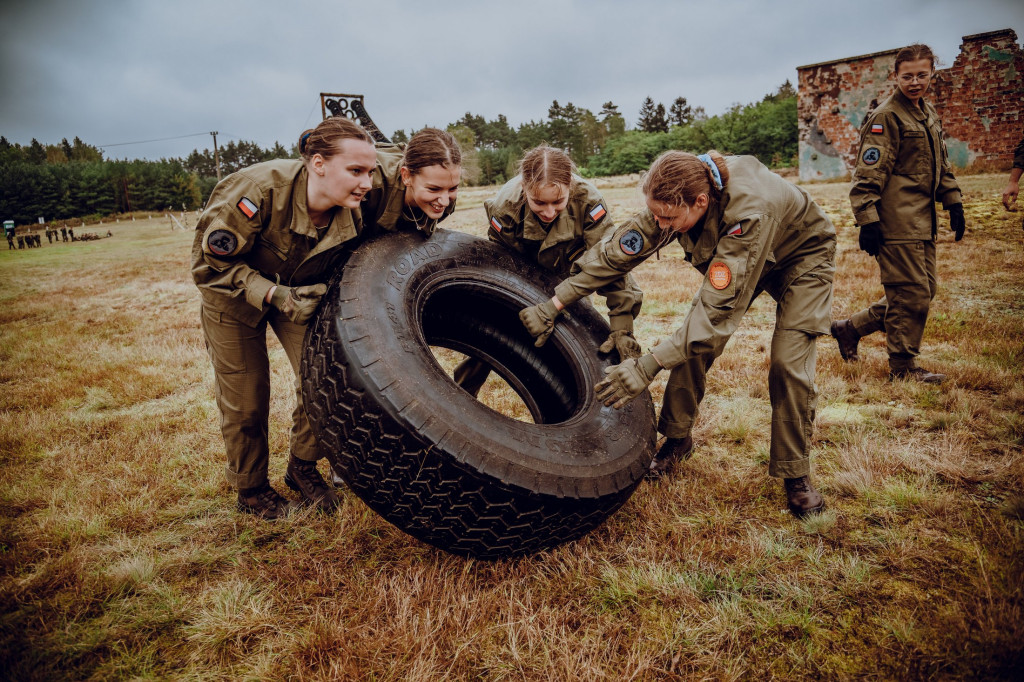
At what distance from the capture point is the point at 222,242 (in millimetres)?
2273

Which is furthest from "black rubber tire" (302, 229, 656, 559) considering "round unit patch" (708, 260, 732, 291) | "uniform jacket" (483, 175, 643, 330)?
"round unit patch" (708, 260, 732, 291)

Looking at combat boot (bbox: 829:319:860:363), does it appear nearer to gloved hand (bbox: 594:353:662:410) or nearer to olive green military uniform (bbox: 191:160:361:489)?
gloved hand (bbox: 594:353:662:410)

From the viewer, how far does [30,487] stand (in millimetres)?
3090

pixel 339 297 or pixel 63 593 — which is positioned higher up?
pixel 339 297

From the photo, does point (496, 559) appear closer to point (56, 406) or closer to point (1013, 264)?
point (56, 406)

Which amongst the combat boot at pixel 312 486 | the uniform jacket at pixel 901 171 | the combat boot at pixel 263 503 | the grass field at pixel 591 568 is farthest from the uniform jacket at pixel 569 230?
the uniform jacket at pixel 901 171

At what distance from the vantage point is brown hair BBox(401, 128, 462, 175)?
8.18ft

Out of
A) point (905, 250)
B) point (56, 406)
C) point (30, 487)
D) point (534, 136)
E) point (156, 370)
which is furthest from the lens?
point (534, 136)

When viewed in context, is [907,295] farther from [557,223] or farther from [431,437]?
[431,437]

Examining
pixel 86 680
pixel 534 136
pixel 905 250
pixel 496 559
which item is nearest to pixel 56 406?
pixel 86 680

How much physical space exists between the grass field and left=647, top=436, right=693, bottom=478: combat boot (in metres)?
0.09

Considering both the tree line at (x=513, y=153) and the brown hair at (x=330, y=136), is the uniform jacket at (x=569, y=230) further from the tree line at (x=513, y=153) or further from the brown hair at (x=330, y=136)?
the tree line at (x=513, y=153)

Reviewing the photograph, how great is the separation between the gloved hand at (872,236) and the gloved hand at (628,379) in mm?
2678

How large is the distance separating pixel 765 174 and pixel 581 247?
111 centimetres
